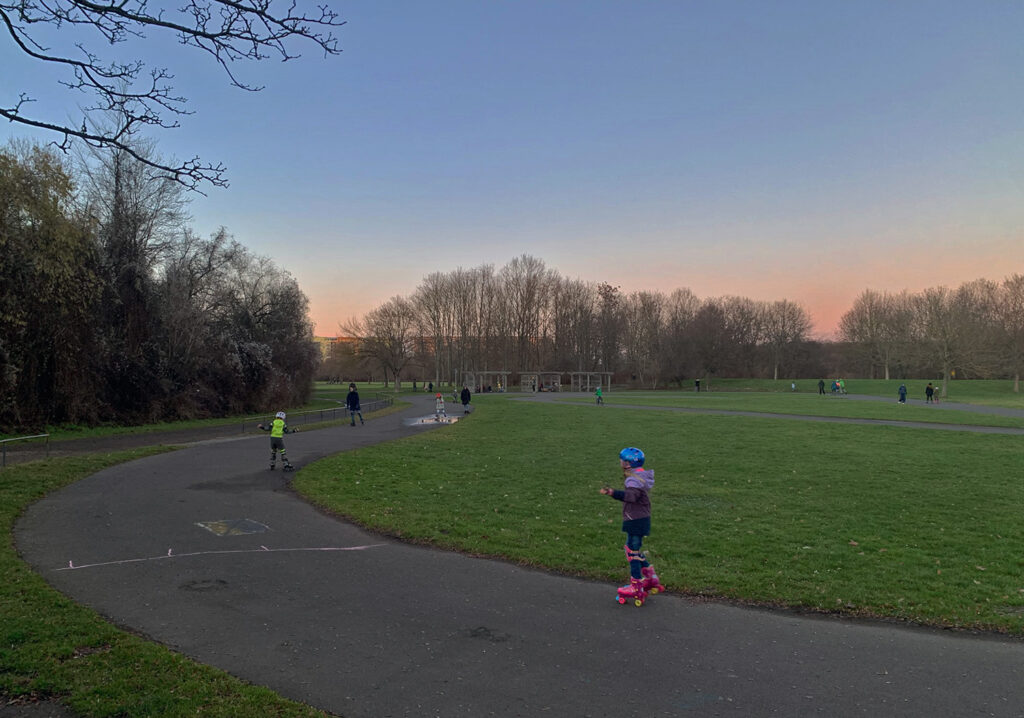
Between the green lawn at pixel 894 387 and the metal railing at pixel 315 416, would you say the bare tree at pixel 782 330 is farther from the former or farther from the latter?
the metal railing at pixel 315 416

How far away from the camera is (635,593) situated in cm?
592

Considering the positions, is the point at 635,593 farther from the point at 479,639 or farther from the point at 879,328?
the point at 879,328

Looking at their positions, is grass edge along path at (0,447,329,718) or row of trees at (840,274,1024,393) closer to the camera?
grass edge along path at (0,447,329,718)

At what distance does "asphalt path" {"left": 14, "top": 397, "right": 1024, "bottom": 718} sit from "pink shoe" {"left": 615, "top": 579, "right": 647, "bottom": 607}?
0.19 m

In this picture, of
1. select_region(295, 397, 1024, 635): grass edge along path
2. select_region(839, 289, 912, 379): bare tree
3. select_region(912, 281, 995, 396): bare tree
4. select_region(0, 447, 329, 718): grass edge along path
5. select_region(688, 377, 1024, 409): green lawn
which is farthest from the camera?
select_region(839, 289, 912, 379): bare tree

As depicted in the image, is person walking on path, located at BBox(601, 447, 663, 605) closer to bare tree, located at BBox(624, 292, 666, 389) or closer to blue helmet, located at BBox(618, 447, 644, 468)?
blue helmet, located at BBox(618, 447, 644, 468)

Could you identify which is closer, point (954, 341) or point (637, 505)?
point (637, 505)

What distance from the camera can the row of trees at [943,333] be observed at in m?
57.6

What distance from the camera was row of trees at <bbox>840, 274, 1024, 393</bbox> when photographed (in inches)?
2266

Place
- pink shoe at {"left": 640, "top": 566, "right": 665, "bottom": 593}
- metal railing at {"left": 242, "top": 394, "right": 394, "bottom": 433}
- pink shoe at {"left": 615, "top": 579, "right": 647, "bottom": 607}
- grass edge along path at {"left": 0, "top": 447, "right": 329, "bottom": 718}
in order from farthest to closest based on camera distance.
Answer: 1. metal railing at {"left": 242, "top": 394, "right": 394, "bottom": 433}
2. pink shoe at {"left": 640, "top": 566, "right": 665, "bottom": 593}
3. pink shoe at {"left": 615, "top": 579, "right": 647, "bottom": 607}
4. grass edge along path at {"left": 0, "top": 447, "right": 329, "bottom": 718}

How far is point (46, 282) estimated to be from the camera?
22.4 metres

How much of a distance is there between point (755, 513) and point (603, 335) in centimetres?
8868

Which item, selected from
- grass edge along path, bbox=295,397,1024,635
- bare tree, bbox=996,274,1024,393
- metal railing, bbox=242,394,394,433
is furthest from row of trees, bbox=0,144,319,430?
bare tree, bbox=996,274,1024,393

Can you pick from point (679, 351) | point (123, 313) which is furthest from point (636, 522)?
point (679, 351)
